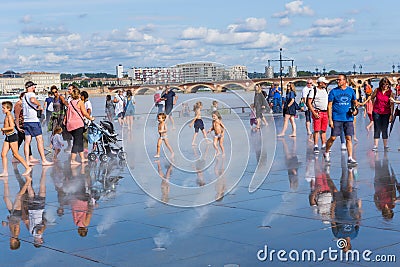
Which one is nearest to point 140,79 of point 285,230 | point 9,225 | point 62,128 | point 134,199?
point 134,199

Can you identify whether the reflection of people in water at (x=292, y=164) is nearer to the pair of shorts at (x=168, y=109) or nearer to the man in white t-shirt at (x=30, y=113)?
the pair of shorts at (x=168, y=109)

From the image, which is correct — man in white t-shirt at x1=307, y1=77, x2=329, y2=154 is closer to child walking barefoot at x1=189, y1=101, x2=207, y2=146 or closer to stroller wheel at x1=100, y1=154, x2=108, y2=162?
child walking barefoot at x1=189, y1=101, x2=207, y2=146

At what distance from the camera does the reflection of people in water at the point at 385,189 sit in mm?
8352

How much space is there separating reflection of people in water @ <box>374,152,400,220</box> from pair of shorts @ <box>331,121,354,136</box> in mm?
717

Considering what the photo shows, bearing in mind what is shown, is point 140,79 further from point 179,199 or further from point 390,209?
point 390,209

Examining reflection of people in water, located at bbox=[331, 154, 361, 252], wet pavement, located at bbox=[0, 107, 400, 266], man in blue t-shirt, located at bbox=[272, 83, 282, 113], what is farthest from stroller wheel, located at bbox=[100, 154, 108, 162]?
man in blue t-shirt, located at bbox=[272, 83, 282, 113]

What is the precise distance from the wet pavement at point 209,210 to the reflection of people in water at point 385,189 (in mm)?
15

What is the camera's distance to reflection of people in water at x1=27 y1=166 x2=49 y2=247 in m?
7.64

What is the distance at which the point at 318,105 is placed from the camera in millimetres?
15078

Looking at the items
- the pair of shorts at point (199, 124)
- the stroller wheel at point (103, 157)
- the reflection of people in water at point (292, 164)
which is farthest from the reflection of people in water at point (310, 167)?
the stroller wheel at point (103, 157)

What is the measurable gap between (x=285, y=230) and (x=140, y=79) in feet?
14.3

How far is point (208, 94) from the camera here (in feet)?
33.5

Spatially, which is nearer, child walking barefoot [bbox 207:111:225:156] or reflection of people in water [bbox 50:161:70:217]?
reflection of people in water [bbox 50:161:70:217]

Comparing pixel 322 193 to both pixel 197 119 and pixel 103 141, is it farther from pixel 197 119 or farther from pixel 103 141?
pixel 103 141
